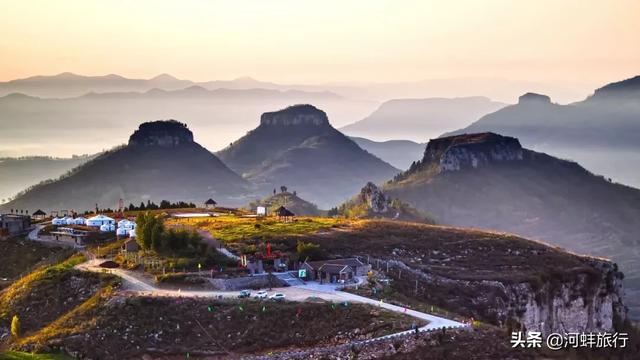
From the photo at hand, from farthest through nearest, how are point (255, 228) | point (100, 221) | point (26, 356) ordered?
point (100, 221)
point (255, 228)
point (26, 356)

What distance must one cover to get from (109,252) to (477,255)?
4612cm

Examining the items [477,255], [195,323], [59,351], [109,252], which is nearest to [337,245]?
[477,255]

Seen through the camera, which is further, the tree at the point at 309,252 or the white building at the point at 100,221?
the white building at the point at 100,221

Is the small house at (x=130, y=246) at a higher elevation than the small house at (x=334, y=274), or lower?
higher

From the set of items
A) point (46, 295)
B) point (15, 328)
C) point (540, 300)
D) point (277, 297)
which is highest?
point (277, 297)

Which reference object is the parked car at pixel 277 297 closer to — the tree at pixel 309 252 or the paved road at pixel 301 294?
the paved road at pixel 301 294

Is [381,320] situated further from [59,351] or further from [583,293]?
[583,293]

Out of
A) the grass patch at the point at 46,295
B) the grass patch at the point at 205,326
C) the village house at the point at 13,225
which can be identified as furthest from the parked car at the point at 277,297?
the village house at the point at 13,225

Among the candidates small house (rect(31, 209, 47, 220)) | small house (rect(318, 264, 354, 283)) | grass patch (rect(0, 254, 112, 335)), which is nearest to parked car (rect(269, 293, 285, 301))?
small house (rect(318, 264, 354, 283))

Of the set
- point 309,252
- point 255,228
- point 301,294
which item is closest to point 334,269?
point 309,252

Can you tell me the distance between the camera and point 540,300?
10131 cm

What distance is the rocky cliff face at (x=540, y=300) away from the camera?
317ft

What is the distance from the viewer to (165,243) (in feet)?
341

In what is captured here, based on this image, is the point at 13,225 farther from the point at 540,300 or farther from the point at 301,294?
the point at 540,300
